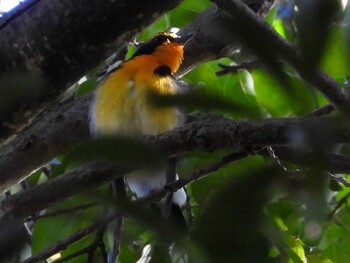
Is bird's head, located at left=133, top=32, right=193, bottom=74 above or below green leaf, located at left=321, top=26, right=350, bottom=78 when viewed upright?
below

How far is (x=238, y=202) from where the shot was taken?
1.61 feet

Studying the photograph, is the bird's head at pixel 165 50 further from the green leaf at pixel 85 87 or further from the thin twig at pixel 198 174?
the thin twig at pixel 198 174

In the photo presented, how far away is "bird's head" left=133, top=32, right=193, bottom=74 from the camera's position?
252 centimetres

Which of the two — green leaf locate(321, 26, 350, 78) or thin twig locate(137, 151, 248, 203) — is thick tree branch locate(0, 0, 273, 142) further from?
green leaf locate(321, 26, 350, 78)

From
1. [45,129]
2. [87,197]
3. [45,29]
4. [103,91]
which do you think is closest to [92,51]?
[45,29]

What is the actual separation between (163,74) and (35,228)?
44.1 inches

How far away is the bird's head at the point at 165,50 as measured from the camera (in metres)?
2.52

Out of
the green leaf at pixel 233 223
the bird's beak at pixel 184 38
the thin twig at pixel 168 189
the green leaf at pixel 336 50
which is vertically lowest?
the bird's beak at pixel 184 38

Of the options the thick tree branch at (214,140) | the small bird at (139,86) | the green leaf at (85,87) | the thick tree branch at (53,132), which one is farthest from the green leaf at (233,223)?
the green leaf at (85,87)

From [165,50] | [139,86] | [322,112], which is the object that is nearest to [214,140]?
[322,112]

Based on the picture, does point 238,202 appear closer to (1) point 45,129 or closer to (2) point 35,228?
(2) point 35,228

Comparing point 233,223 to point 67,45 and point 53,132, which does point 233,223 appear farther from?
point 53,132

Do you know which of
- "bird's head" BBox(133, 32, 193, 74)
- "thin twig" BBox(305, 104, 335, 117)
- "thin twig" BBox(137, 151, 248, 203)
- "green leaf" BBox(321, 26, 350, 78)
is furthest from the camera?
"bird's head" BBox(133, 32, 193, 74)

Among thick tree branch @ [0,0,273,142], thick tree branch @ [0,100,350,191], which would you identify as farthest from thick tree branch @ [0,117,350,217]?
thick tree branch @ [0,0,273,142]
